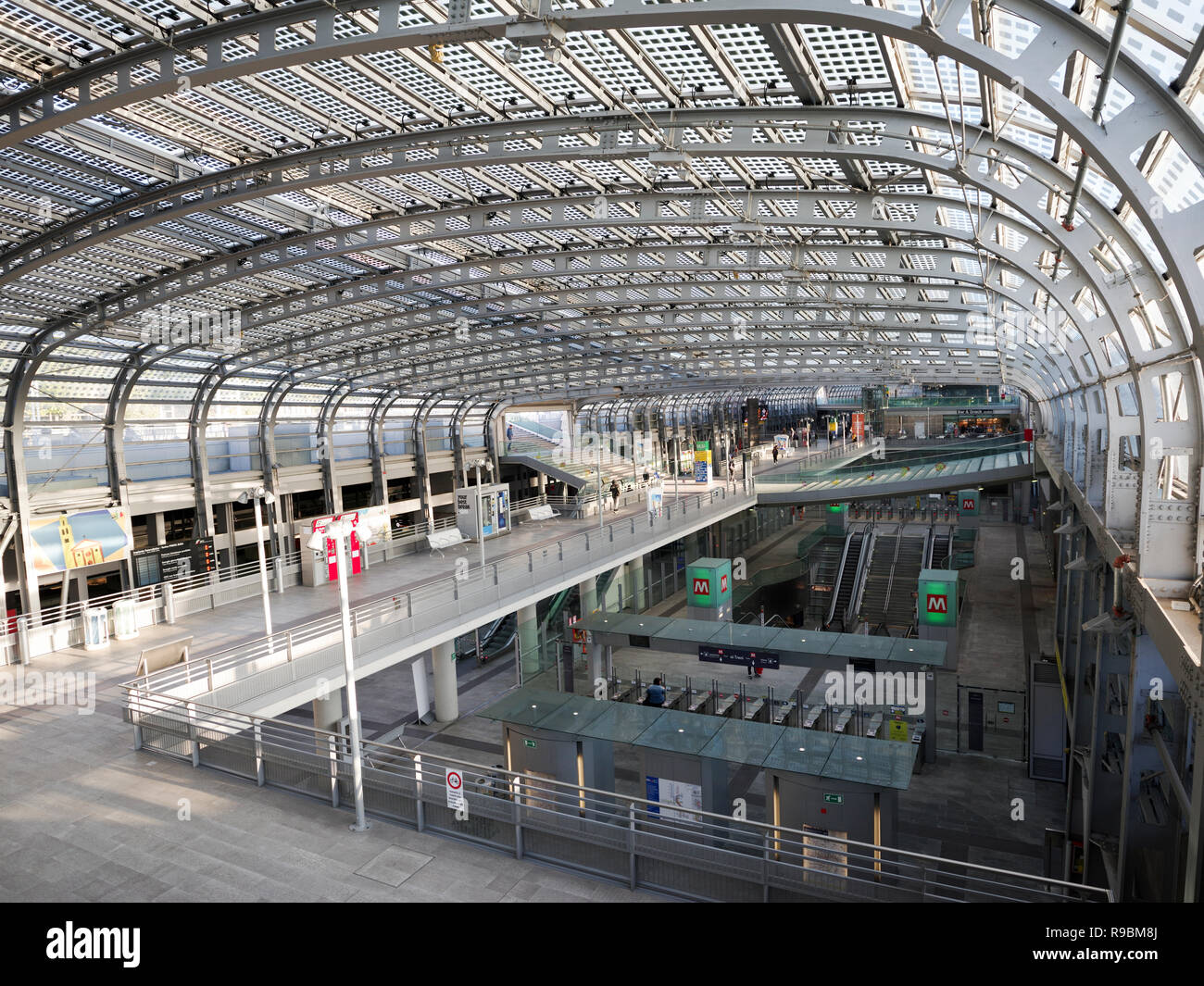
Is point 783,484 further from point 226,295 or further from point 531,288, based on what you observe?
point 226,295

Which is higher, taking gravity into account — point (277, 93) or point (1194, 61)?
point (277, 93)

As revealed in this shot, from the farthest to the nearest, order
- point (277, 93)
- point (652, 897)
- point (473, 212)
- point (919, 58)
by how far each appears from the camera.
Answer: point (473, 212), point (277, 93), point (919, 58), point (652, 897)

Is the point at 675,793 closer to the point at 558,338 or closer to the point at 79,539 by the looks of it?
the point at 79,539

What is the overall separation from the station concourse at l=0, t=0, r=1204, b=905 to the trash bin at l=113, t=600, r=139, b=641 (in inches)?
4.8

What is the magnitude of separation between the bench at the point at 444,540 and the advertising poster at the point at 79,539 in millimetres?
10368

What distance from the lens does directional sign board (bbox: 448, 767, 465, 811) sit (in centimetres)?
905

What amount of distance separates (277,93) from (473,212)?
554 centimetres

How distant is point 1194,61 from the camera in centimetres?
510

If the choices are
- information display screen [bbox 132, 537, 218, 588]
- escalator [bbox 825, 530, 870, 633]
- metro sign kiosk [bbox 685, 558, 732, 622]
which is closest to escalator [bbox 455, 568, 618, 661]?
metro sign kiosk [bbox 685, 558, 732, 622]

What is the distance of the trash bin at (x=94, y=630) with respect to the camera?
18.8m

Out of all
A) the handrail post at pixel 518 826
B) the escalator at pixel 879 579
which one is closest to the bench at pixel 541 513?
the escalator at pixel 879 579

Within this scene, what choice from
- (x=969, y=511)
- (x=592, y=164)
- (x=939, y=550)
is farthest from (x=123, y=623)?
(x=969, y=511)

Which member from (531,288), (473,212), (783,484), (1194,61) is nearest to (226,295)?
(531,288)
